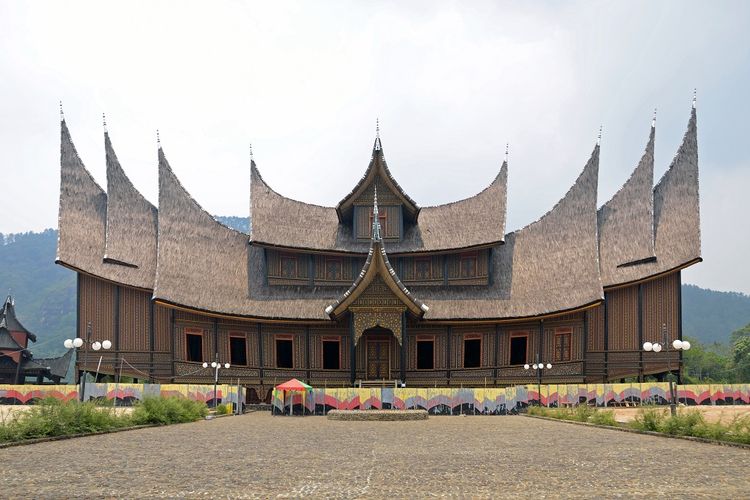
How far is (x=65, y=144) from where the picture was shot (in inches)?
1200

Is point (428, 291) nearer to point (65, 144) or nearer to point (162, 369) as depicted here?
point (162, 369)

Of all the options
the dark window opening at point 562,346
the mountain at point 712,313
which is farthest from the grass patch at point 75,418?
the mountain at point 712,313

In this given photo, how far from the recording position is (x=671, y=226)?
29688mm

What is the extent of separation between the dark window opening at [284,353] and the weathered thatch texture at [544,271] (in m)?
6.52

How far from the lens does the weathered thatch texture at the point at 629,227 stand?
29094mm

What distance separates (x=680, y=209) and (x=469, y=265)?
9.66 metres

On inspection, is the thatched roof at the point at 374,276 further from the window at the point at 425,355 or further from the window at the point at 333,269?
the window at the point at 333,269

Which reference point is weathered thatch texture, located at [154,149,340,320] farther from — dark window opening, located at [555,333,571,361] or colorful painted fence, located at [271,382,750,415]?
dark window opening, located at [555,333,571,361]

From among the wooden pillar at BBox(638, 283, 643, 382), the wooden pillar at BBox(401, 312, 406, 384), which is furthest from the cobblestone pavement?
the wooden pillar at BBox(638, 283, 643, 382)

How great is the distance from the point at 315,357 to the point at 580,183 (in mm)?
14681

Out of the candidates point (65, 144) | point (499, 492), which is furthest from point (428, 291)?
point (499, 492)

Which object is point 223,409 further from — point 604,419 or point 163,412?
point 604,419

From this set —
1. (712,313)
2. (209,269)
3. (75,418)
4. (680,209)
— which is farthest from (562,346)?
(712,313)

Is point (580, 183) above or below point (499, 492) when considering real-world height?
above
